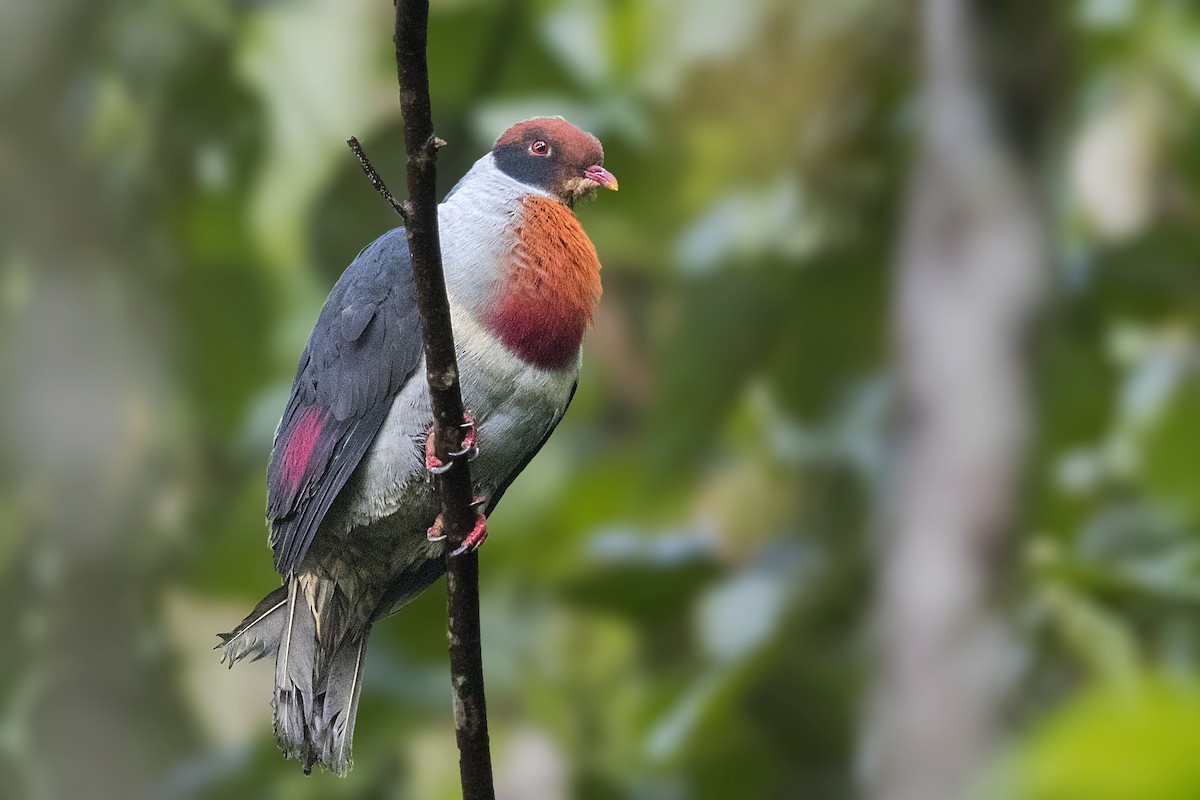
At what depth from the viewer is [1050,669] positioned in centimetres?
293

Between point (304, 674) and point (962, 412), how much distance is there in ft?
4.28

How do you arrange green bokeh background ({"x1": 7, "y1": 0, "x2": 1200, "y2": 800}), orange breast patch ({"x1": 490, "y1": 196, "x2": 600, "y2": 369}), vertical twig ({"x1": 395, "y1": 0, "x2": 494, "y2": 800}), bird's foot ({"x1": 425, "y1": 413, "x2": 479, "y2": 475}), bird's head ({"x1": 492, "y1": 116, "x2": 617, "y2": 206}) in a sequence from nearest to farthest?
vertical twig ({"x1": 395, "y1": 0, "x2": 494, "y2": 800}) → bird's foot ({"x1": 425, "y1": 413, "x2": 479, "y2": 475}) → orange breast patch ({"x1": 490, "y1": 196, "x2": 600, "y2": 369}) → bird's head ({"x1": 492, "y1": 116, "x2": 617, "y2": 206}) → green bokeh background ({"x1": 7, "y1": 0, "x2": 1200, "y2": 800})

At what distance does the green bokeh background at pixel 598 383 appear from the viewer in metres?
2.93

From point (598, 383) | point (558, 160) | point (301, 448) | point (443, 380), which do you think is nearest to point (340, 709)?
point (301, 448)

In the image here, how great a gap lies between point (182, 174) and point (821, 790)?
212 cm

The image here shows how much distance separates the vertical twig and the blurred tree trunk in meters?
1.13

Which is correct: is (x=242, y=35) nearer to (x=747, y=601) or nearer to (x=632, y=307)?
(x=632, y=307)

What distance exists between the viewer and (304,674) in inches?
60.6

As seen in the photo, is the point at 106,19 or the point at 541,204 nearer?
the point at 541,204

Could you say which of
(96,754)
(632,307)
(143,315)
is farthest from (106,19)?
(96,754)

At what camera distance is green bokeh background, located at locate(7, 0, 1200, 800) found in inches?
115

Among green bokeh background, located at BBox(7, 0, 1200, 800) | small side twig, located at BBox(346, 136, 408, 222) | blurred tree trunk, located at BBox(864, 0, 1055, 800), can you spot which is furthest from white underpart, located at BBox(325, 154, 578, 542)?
green bokeh background, located at BBox(7, 0, 1200, 800)

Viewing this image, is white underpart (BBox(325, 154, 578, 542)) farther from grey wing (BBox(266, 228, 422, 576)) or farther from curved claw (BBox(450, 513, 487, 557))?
curved claw (BBox(450, 513, 487, 557))

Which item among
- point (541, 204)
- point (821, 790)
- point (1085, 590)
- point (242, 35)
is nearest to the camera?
point (541, 204)
